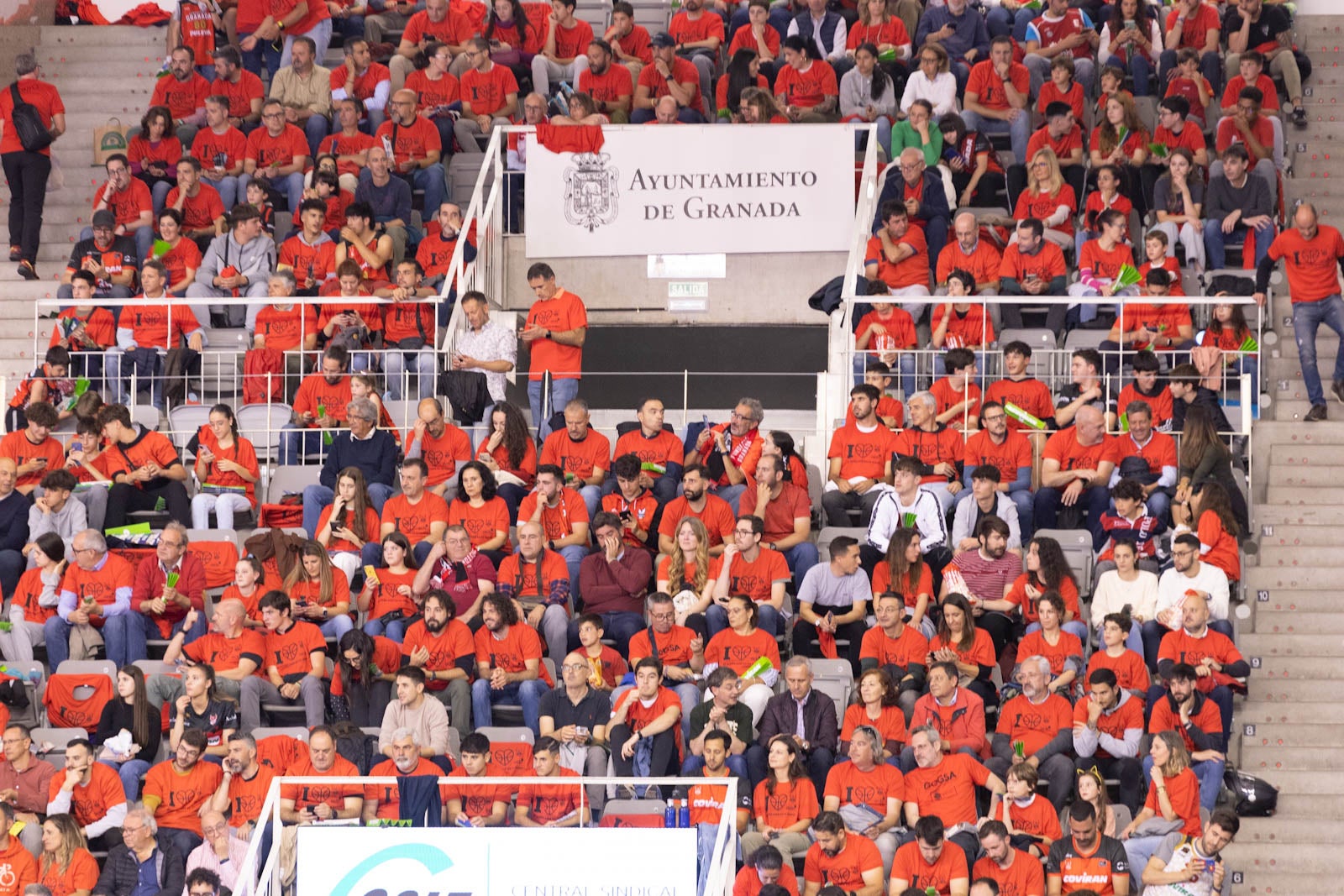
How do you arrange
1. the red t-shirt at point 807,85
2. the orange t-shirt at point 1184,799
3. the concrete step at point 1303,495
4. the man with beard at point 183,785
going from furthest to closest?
the red t-shirt at point 807,85, the concrete step at point 1303,495, the man with beard at point 183,785, the orange t-shirt at point 1184,799

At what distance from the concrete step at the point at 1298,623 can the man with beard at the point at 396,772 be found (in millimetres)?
5089

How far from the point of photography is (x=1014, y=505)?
14398mm

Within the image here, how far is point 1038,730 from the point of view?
13.0 m

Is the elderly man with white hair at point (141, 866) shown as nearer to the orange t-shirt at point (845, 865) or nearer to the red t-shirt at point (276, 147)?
the orange t-shirt at point (845, 865)

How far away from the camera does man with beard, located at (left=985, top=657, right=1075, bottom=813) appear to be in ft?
41.6

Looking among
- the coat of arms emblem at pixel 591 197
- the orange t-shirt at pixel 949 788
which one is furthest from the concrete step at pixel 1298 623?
the coat of arms emblem at pixel 591 197

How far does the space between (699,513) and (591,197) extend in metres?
3.84

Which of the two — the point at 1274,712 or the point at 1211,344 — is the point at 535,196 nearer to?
the point at 1211,344

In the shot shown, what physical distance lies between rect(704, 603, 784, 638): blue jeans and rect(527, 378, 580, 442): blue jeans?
2492mm

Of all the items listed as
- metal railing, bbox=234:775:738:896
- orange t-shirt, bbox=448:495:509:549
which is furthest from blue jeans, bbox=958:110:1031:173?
metal railing, bbox=234:775:738:896

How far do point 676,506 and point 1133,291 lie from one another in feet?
12.3

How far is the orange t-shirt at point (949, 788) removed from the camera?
12539 millimetres

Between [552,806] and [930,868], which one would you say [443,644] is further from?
[930,868]

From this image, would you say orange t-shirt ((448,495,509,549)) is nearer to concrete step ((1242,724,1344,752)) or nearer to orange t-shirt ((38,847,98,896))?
orange t-shirt ((38,847,98,896))
